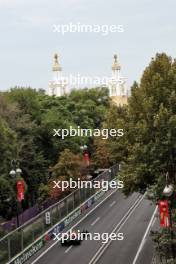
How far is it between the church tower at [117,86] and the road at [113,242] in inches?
1644

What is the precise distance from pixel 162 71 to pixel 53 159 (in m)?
27.1

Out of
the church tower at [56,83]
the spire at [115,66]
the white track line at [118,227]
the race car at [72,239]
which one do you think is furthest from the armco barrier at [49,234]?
the spire at [115,66]

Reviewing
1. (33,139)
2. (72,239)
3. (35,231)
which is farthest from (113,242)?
(33,139)

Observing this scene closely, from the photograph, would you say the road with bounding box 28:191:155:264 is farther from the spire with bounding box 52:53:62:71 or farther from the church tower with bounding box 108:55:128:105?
the church tower with bounding box 108:55:128:105

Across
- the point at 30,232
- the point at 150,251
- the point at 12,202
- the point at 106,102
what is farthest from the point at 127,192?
the point at 106,102

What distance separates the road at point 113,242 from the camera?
111 feet

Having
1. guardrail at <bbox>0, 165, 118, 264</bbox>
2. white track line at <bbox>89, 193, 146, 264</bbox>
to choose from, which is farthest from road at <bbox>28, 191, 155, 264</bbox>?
guardrail at <bbox>0, 165, 118, 264</bbox>

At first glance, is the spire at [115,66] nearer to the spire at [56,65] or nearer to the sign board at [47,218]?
the spire at [56,65]

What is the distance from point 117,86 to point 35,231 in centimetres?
5887

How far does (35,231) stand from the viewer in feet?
119

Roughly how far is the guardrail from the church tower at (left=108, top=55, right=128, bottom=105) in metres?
45.9

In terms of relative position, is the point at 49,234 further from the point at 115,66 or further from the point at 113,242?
the point at 115,66

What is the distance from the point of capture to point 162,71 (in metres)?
31.6

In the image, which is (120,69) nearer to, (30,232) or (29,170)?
(29,170)
